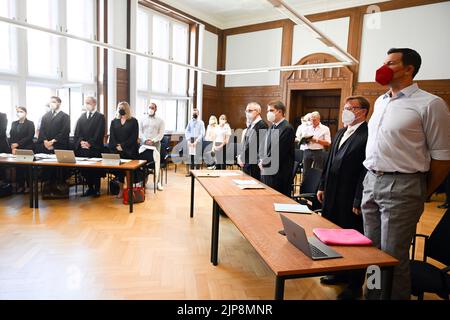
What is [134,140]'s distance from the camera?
527 cm

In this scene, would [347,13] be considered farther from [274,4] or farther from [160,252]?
[160,252]

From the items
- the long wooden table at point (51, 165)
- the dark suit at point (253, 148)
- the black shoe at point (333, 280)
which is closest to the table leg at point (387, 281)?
the black shoe at point (333, 280)

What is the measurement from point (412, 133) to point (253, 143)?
2277 mm

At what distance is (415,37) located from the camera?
283 inches

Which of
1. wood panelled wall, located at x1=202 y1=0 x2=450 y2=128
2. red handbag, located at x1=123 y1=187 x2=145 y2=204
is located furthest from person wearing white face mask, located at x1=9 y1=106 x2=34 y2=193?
wood panelled wall, located at x1=202 y1=0 x2=450 y2=128

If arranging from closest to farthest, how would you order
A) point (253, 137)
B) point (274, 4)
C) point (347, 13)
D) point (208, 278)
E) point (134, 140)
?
1. point (208, 278)
2. point (274, 4)
3. point (253, 137)
4. point (134, 140)
5. point (347, 13)

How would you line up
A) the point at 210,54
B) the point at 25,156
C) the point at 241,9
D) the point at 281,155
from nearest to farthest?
the point at 281,155, the point at 25,156, the point at 241,9, the point at 210,54

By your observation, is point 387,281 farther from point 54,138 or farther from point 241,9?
point 241,9

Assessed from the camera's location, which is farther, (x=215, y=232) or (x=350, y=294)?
(x=215, y=232)

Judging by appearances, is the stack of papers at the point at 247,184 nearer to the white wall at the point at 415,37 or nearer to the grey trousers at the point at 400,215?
the grey trousers at the point at 400,215

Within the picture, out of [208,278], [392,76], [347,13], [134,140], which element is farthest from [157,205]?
[347,13]

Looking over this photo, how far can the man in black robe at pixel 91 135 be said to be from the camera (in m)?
A: 5.24

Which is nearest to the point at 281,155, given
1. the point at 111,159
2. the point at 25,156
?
the point at 111,159

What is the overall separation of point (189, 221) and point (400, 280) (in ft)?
9.18
